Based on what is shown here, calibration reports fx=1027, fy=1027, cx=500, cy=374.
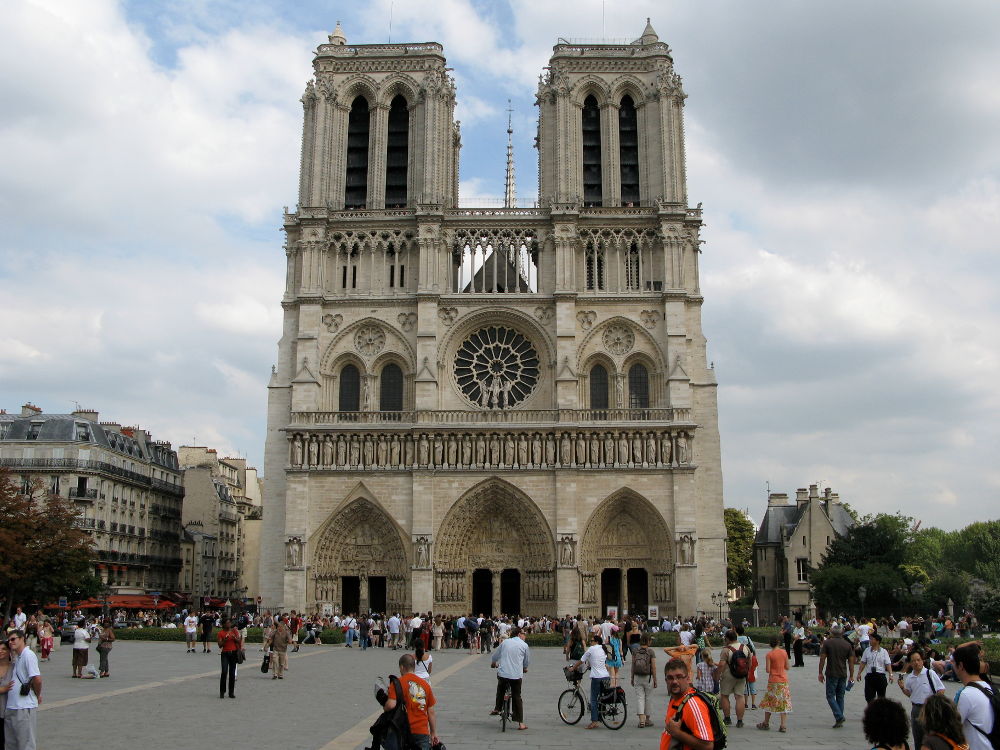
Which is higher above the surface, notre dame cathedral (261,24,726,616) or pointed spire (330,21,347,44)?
pointed spire (330,21,347,44)

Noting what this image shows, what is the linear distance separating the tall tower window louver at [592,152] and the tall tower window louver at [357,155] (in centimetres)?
953

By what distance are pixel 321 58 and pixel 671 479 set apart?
76.8ft

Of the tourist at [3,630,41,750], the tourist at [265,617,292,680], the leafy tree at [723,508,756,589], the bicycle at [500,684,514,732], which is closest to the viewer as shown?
the tourist at [3,630,41,750]

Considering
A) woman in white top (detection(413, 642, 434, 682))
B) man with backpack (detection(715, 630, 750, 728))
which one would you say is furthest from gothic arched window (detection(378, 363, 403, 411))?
woman in white top (detection(413, 642, 434, 682))

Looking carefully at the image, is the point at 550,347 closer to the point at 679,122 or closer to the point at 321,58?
the point at 679,122

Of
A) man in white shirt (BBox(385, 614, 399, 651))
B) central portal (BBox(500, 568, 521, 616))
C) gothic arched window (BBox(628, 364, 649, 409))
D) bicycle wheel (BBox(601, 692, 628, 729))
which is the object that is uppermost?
gothic arched window (BBox(628, 364, 649, 409))

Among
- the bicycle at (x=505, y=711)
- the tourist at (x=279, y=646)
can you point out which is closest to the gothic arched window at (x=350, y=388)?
the tourist at (x=279, y=646)

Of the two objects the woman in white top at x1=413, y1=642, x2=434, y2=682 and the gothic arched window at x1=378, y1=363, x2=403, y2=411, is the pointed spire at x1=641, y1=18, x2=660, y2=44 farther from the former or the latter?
the woman in white top at x1=413, y1=642, x2=434, y2=682

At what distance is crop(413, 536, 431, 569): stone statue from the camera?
3856cm

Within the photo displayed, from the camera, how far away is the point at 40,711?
1399 cm

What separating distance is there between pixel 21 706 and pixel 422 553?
29.9 metres

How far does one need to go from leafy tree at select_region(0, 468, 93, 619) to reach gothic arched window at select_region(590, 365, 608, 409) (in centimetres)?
1984

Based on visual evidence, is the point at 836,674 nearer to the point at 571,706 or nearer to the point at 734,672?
the point at 734,672

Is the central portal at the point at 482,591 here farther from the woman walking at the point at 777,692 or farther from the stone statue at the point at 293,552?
the woman walking at the point at 777,692
